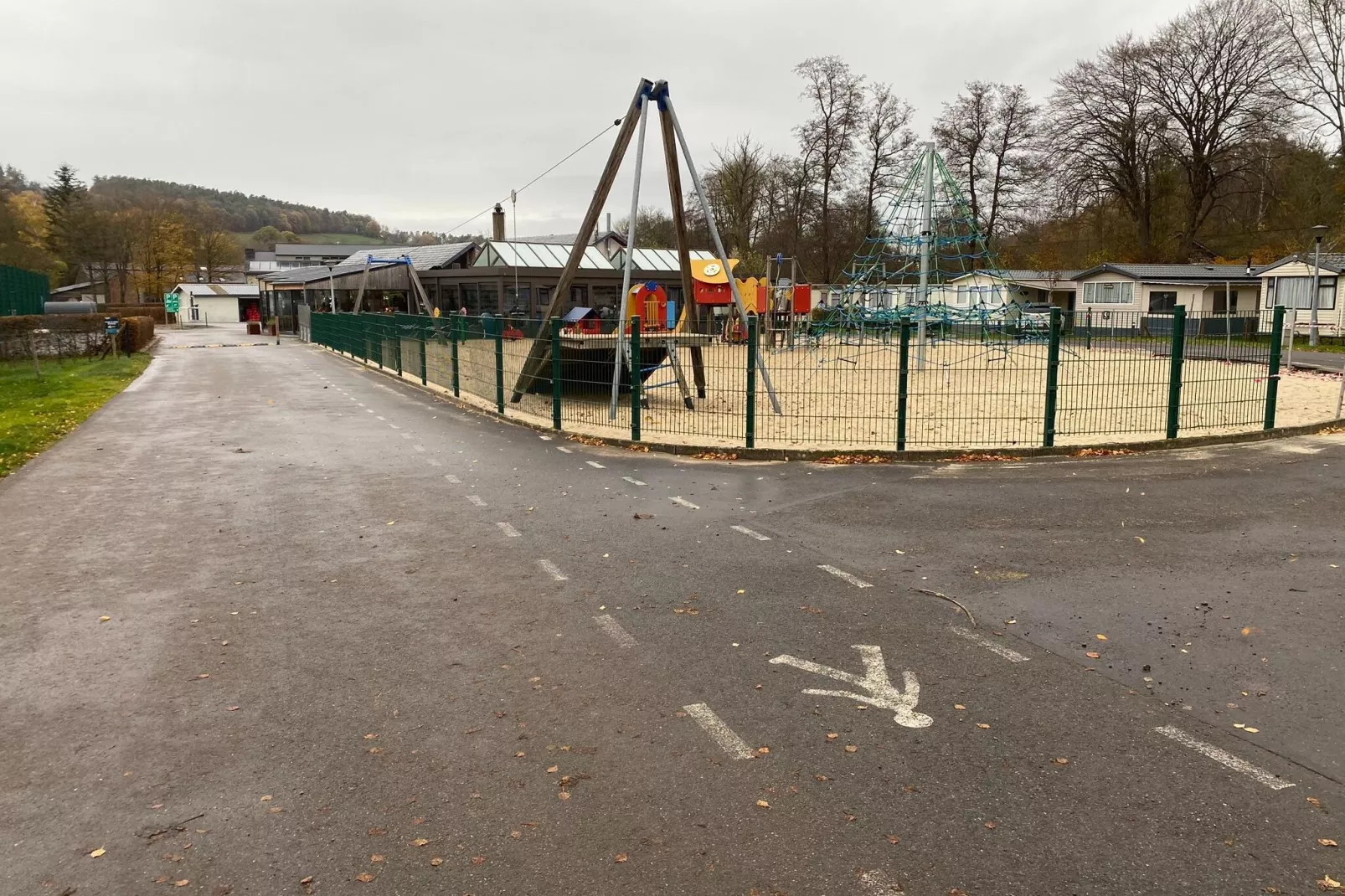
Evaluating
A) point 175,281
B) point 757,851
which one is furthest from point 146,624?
point 175,281

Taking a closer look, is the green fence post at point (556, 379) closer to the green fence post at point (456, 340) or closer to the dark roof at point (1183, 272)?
the green fence post at point (456, 340)

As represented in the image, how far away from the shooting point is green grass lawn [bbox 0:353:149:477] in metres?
12.8

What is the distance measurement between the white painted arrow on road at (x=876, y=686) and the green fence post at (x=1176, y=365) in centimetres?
896

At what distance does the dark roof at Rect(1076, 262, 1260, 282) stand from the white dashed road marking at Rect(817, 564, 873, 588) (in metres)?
47.4

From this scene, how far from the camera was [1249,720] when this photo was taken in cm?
420

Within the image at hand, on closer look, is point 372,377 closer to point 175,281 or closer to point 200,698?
point 200,698

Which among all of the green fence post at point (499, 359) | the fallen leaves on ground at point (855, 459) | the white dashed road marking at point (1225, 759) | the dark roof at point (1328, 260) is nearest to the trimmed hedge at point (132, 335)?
the green fence post at point (499, 359)

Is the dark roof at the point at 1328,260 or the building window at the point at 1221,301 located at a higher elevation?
the dark roof at the point at 1328,260

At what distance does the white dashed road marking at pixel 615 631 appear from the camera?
17.2ft

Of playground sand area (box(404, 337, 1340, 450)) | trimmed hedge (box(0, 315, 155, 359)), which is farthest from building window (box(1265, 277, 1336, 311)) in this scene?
trimmed hedge (box(0, 315, 155, 359))

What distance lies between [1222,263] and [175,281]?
313 feet

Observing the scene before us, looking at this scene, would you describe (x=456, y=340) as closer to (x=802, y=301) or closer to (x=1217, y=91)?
Result: (x=802, y=301)

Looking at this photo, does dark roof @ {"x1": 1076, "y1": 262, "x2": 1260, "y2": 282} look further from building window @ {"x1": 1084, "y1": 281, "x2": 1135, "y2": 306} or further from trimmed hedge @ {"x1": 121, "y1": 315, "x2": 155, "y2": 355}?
trimmed hedge @ {"x1": 121, "y1": 315, "x2": 155, "y2": 355}

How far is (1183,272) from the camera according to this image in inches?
1857
